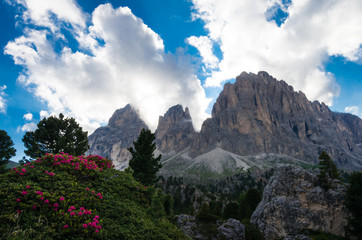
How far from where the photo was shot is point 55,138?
2891cm

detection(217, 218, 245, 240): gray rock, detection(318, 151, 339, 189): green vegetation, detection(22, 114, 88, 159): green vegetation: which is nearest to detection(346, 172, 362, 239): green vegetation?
detection(318, 151, 339, 189): green vegetation

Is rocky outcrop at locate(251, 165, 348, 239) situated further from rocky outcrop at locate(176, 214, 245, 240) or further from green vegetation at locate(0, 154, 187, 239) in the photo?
green vegetation at locate(0, 154, 187, 239)

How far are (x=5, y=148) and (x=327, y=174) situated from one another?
225 ft

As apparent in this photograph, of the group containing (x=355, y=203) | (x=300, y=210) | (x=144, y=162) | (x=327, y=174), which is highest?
(x=327, y=174)

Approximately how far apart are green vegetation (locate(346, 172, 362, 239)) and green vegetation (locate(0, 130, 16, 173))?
54170 mm

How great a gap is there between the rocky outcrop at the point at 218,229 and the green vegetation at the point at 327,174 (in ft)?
94.1

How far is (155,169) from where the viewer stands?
27891 millimetres

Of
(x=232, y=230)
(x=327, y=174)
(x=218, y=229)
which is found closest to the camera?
(x=218, y=229)

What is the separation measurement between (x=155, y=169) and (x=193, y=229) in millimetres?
13573

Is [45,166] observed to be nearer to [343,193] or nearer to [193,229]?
[193,229]

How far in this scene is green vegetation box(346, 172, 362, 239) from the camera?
25.9 meters

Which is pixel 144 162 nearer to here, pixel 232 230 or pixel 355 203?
pixel 232 230

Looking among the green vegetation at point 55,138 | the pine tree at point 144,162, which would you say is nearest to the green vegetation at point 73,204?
the pine tree at point 144,162

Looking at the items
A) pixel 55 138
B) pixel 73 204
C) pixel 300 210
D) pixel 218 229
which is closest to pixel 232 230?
pixel 218 229
